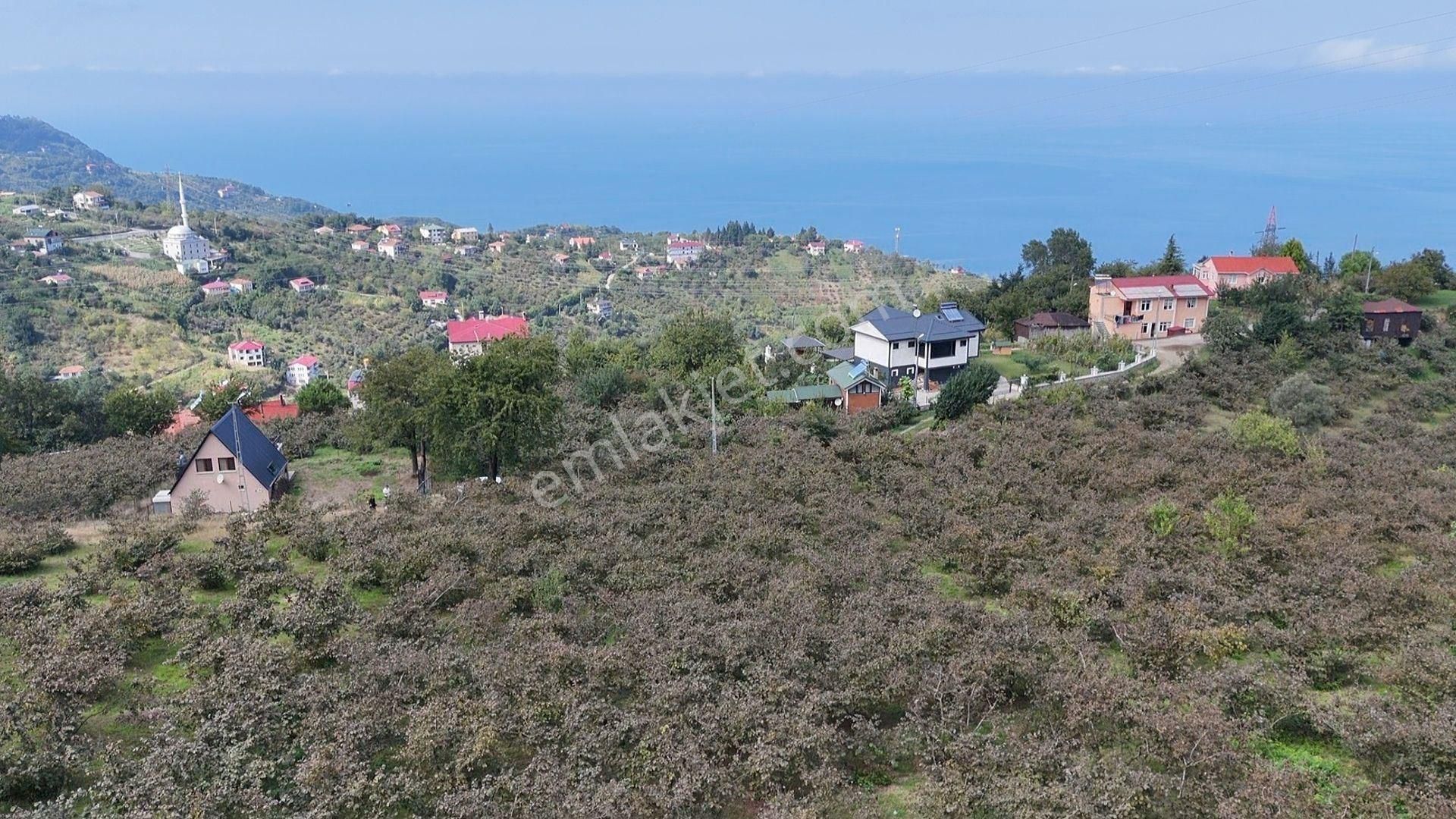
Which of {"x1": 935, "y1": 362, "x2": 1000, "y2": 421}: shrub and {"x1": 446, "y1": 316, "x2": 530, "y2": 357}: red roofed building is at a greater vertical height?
{"x1": 446, "y1": 316, "x2": 530, "y2": 357}: red roofed building

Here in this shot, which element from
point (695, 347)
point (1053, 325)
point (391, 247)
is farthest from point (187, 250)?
point (1053, 325)

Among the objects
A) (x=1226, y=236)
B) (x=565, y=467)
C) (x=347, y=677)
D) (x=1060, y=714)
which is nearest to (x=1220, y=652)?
(x=1060, y=714)

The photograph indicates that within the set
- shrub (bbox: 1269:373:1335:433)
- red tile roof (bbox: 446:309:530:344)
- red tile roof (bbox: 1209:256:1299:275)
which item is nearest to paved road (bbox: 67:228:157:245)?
red tile roof (bbox: 446:309:530:344)

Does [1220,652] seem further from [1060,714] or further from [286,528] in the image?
[286,528]

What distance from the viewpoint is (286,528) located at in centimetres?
1847

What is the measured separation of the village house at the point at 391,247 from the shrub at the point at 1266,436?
311ft

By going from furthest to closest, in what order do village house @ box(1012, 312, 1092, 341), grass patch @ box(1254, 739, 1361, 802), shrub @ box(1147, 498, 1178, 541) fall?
village house @ box(1012, 312, 1092, 341), shrub @ box(1147, 498, 1178, 541), grass patch @ box(1254, 739, 1361, 802)

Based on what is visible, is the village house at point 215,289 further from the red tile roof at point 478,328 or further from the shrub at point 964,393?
the shrub at point 964,393

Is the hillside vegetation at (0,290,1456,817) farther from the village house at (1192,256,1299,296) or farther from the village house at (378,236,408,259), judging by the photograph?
the village house at (378,236,408,259)

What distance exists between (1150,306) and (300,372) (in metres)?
51.9

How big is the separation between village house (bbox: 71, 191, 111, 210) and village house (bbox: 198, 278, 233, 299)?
44.1 meters

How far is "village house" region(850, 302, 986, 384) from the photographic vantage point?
33.6m

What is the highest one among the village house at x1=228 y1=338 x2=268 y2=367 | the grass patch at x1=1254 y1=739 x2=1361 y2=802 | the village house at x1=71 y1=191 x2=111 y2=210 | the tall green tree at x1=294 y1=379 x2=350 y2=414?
the village house at x1=71 y1=191 x2=111 y2=210

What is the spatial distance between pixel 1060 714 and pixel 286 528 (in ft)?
50.6
